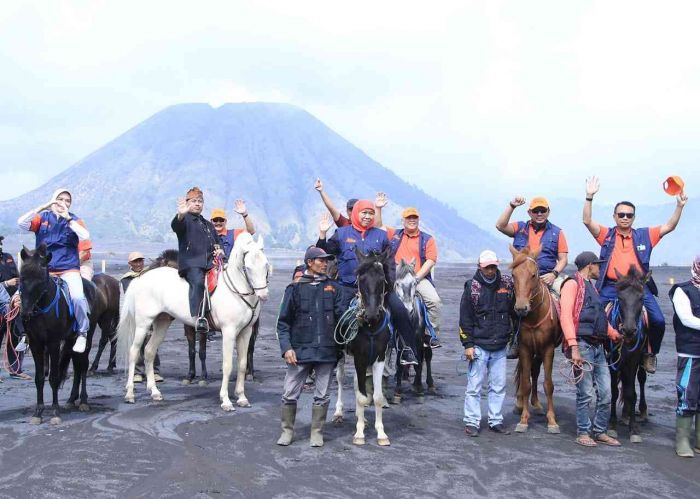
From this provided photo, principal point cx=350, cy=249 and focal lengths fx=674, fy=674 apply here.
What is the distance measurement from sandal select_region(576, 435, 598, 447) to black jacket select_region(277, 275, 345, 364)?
10.9 feet

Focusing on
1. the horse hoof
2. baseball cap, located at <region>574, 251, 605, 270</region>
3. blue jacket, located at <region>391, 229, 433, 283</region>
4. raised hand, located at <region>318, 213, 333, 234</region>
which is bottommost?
the horse hoof

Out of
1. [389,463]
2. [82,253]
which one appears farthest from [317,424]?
[82,253]

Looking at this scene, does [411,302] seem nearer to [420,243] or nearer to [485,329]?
[420,243]

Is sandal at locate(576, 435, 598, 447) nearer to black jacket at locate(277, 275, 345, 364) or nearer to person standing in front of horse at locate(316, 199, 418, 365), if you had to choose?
person standing in front of horse at locate(316, 199, 418, 365)

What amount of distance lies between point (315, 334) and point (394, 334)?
1.76 meters

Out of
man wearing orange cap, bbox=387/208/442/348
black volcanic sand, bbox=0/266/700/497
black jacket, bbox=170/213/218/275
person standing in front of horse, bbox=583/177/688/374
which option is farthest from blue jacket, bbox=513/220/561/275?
black jacket, bbox=170/213/218/275

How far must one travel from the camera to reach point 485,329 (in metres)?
8.94

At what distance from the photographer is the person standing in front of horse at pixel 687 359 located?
8234mm

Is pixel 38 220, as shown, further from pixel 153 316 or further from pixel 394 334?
pixel 394 334

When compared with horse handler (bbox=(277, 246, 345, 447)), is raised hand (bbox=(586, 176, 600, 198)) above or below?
above

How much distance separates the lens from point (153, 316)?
11.0 metres

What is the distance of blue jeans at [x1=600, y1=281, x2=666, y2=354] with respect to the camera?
8.89 metres

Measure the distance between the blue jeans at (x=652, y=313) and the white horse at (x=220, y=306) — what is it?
15.5 ft

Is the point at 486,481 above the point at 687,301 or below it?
below
